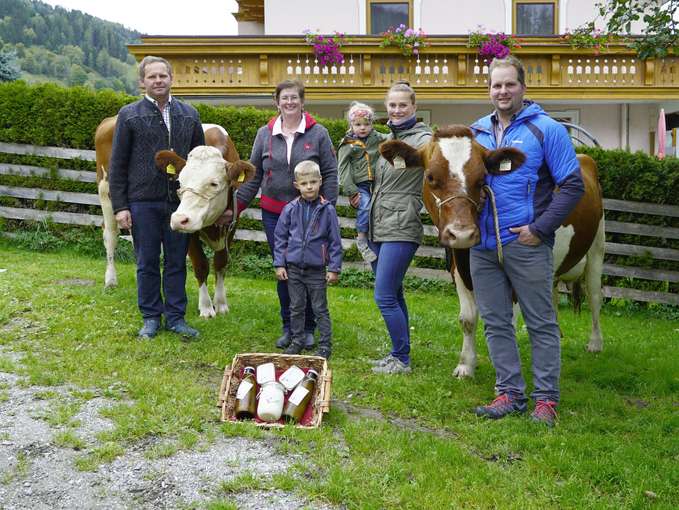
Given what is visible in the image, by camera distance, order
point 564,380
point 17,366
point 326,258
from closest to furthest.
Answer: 1. point 17,366
2. point 326,258
3. point 564,380

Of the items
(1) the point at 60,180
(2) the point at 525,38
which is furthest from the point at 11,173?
(2) the point at 525,38

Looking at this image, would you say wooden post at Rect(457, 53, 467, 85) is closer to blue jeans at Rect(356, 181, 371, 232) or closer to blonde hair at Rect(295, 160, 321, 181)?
blue jeans at Rect(356, 181, 371, 232)

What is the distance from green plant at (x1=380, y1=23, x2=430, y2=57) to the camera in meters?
16.4

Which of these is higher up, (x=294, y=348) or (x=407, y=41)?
(x=407, y=41)

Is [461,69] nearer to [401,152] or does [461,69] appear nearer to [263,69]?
[263,69]

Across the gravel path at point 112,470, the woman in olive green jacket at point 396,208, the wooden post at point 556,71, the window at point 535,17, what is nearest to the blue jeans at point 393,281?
the woman in olive green jacket at point 396,208

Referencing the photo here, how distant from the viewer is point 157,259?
5871 mm

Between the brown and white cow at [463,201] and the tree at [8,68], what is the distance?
15772mm

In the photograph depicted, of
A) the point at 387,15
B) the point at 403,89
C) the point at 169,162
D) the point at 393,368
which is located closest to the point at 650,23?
the point at 403,89

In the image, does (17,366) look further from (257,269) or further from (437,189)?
(257,269)

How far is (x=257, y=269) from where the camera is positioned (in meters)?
10.1

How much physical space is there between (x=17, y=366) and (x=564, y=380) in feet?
14.6

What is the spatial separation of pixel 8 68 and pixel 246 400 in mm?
16423

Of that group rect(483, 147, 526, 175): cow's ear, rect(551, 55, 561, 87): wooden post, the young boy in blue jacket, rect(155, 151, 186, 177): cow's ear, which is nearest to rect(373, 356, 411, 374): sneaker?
the young boy in blue jacket
